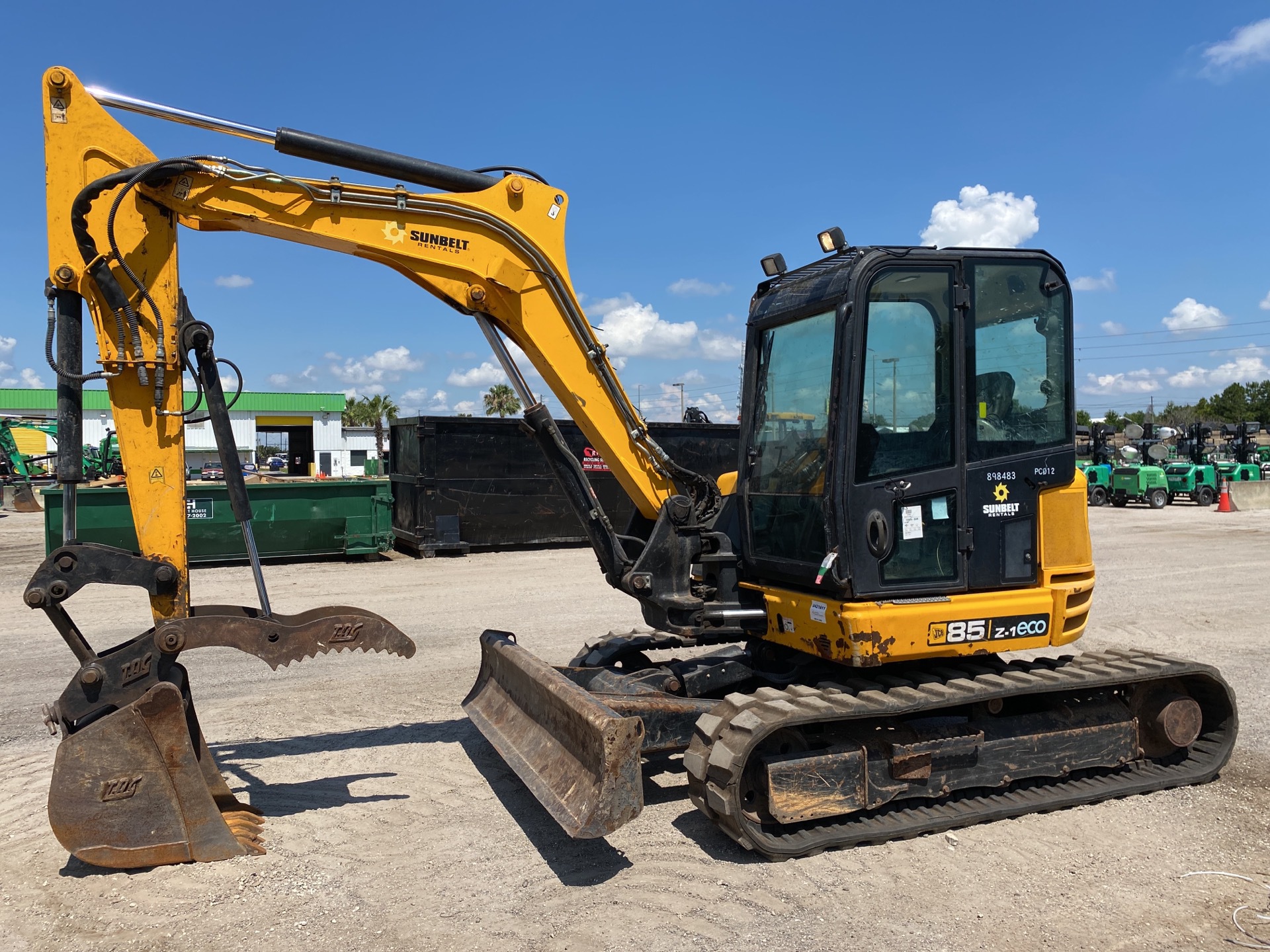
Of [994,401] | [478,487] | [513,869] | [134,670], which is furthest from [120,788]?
[478,487]

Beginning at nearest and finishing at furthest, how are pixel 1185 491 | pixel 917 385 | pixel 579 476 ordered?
A: 1. pixel 917 385
2. pixel 579 476
3. pixel 1185 491

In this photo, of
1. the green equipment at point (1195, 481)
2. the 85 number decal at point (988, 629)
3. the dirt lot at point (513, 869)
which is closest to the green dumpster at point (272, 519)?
the dirt lot at point (513, 869)

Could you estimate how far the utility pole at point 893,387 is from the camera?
4.98 metres

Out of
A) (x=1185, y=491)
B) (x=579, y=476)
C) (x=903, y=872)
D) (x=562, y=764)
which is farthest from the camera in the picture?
(x=1185, y=491)

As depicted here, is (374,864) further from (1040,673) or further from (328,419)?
(328,419)

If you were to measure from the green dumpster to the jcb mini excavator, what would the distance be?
1023cm

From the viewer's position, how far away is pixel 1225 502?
28766mm

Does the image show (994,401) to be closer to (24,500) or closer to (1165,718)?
(1165,718)

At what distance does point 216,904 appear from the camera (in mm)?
4039

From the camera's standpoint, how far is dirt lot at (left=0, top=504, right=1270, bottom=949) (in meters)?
3.83

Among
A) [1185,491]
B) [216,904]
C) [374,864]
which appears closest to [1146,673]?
[374,864]

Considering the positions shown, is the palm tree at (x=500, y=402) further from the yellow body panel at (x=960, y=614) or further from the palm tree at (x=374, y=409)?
the yellow body panel at (x=960, y=614)

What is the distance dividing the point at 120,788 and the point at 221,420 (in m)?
1.86

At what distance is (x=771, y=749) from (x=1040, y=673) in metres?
1.77
